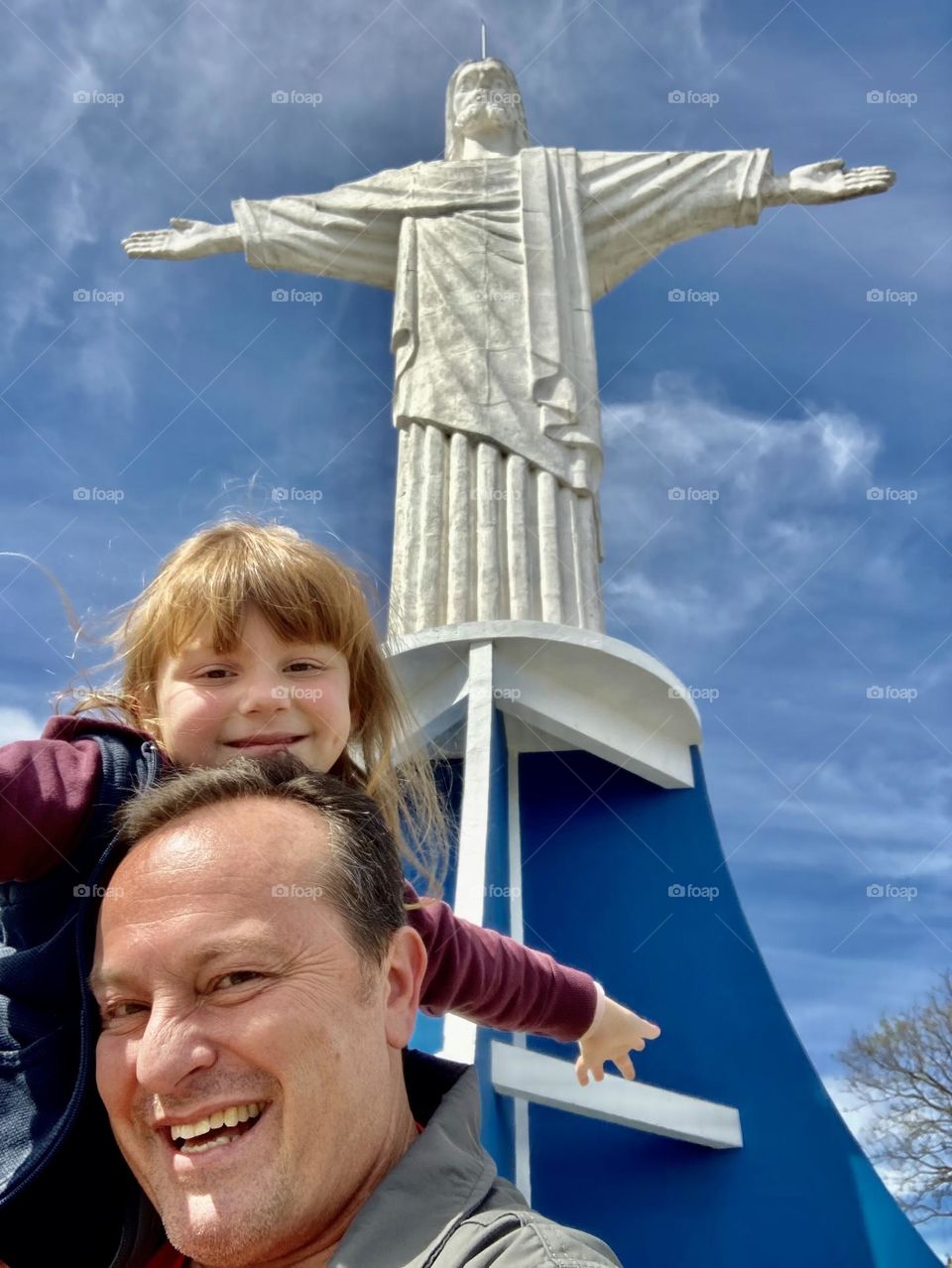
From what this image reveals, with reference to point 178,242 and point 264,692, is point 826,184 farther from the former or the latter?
point 264,692

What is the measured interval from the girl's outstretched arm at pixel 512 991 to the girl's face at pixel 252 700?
34 cm

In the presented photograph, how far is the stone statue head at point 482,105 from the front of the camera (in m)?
7.72

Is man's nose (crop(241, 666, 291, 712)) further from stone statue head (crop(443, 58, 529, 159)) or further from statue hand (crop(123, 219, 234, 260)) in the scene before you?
stone statue head (crop(443, 58, 529, 159))

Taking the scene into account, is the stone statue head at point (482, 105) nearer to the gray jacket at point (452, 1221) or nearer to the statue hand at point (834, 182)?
the statue hand at point (834, 182)

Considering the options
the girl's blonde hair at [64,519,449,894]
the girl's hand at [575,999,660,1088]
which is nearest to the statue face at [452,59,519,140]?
the girl's blonde hair at [64,519,449,894]

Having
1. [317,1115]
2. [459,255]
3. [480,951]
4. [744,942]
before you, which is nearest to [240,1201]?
[317,1115]

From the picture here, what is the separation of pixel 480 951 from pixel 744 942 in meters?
3.37

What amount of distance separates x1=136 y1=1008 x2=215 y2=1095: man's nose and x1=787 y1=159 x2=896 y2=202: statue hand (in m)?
6.85

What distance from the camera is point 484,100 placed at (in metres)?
7.76

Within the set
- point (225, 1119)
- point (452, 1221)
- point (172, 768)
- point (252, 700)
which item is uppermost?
point (252, 700)

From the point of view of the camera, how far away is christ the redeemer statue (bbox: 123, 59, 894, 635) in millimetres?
6199

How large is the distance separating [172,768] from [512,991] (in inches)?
32.8

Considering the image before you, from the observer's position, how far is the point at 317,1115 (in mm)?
1384

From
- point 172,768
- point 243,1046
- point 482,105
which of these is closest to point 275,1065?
point 243,1046
